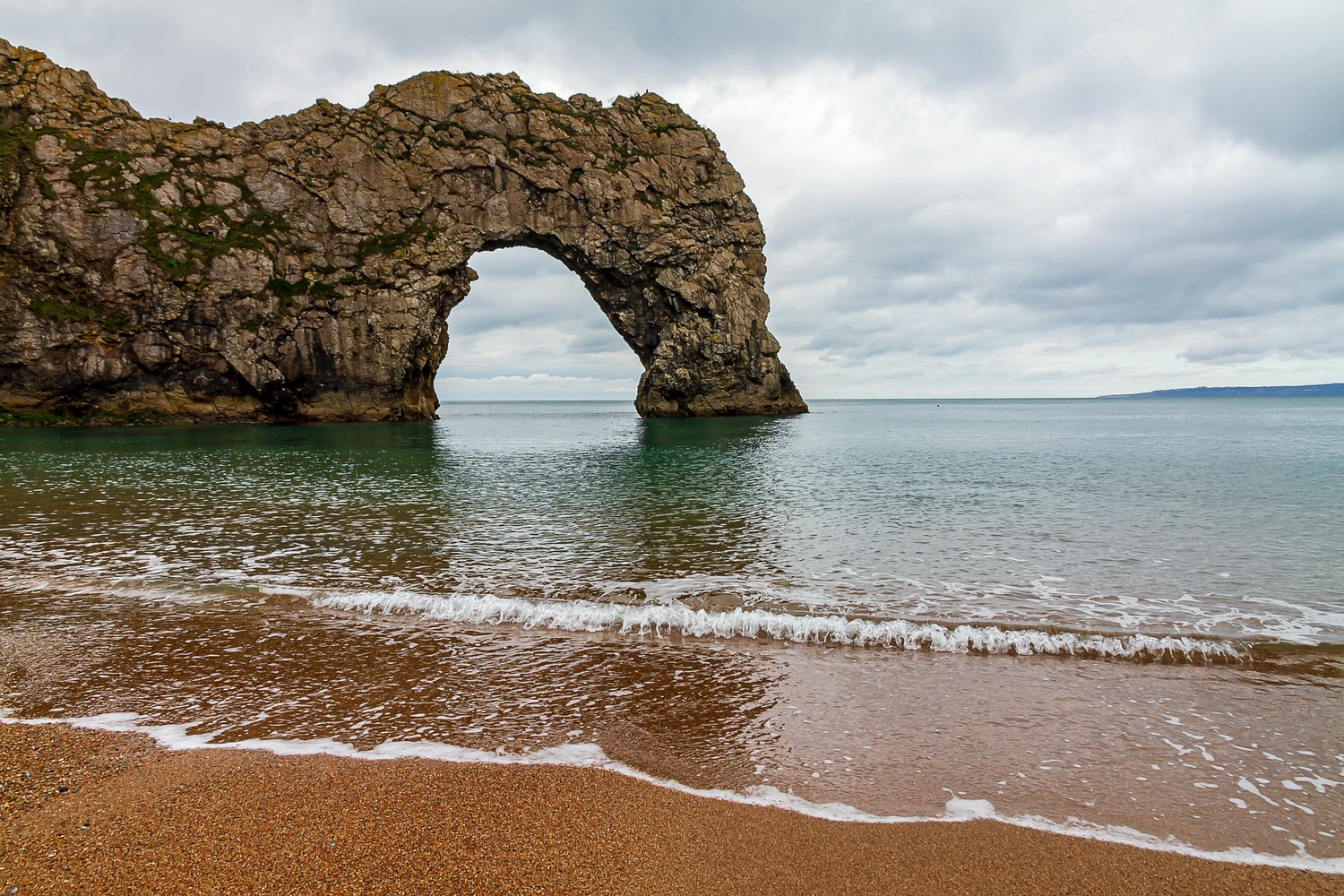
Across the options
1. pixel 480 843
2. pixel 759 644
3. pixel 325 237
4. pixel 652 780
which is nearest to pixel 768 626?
pixel 759 644

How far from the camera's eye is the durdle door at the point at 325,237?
56219mm

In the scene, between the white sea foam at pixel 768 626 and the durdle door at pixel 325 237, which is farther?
the durdle door at pixel 325 237

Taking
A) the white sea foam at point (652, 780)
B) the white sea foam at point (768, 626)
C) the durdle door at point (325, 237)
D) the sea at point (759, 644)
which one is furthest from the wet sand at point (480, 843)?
the durdle door at point (325, 237)

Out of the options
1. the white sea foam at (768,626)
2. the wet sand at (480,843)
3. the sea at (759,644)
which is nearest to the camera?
the wet sand at (480,843)

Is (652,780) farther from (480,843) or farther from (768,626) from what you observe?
(768,626)

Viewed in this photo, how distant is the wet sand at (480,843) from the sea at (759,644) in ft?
1.02

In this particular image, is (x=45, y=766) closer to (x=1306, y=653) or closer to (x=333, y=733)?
(x=333, y=733)

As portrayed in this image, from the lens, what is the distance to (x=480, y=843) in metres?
4.38

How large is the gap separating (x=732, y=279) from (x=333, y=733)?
73582 millimetres

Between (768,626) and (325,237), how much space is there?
70.6 m

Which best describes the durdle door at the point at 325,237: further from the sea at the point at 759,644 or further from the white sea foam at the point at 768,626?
the white sea foam at the point at 768,626

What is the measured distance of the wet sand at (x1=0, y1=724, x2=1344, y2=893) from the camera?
4.02m

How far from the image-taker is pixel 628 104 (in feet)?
243

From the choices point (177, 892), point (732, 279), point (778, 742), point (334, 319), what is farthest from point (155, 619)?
→ point (732, 279)
